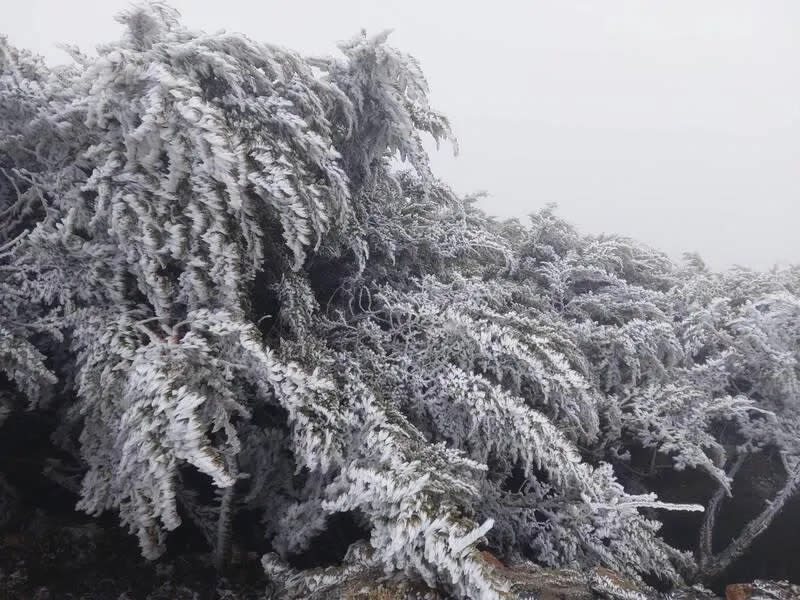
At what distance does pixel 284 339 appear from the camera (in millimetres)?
2291

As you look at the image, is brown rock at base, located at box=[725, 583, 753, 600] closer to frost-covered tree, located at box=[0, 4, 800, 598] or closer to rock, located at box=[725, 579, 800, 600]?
rock, located at box=[725, 579, 800, 600]

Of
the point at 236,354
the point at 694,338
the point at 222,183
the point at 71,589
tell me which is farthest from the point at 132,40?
the point at 694,338

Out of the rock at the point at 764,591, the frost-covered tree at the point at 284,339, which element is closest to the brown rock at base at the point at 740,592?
the rock at the point at 764,591

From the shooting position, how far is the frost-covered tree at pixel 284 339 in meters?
1.76

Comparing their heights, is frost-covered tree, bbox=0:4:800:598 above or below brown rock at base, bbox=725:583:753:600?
above

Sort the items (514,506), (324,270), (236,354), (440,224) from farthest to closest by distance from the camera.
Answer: (440,224) → (324,270) → (514,506) → (236,354)

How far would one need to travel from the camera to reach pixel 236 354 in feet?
6.33

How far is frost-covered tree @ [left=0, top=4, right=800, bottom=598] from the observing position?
1.76 metres

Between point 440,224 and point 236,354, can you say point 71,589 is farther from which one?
point 440,224

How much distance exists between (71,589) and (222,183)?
5.93 feet

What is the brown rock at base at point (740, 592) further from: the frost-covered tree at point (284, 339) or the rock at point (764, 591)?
the frost-covered tree at point (284, 339)

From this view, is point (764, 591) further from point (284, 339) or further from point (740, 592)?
point (284, 339)

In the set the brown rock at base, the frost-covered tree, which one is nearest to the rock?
the brown rock at base

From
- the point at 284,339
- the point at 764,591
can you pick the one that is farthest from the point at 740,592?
the point at 284,339
